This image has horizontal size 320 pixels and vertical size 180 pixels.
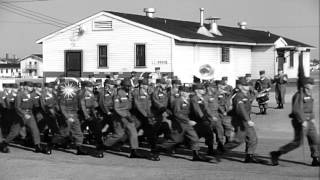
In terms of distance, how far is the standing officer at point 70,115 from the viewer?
12172mm

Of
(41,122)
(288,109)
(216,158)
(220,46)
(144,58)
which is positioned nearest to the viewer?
(216,158)

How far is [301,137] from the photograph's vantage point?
9.16 m

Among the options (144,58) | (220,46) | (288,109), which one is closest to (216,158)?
(288,109)

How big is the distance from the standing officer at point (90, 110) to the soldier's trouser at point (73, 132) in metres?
0.31

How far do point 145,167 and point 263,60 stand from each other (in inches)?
862

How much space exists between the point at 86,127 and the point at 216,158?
3943mm

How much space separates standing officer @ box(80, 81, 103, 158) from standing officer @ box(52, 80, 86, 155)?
139 millimetres

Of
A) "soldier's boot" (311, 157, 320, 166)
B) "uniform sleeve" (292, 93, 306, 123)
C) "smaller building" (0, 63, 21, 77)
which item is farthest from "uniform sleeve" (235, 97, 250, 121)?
"smaller building" (0, 63, 21, 77)

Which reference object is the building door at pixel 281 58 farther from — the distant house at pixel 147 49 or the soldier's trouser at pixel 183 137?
the soldier's trouser at pixel 183 137

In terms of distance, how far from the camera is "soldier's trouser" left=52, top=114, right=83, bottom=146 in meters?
12.1

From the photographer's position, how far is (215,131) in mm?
12297

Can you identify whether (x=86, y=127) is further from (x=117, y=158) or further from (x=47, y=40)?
(x=47, y=40)

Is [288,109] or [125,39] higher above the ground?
[125,39]

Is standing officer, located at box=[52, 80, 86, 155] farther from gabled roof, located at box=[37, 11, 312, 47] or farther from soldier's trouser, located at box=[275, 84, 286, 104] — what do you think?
gabled roof, located at box=[37, 11, 312, 47]
